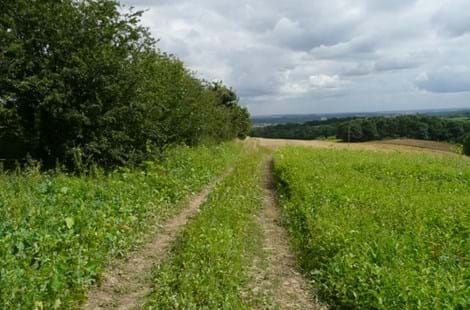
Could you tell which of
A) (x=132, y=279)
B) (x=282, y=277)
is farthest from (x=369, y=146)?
(x=132, y=279)

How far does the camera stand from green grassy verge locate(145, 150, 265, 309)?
4832 millimetres

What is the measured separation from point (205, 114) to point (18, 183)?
1434cm

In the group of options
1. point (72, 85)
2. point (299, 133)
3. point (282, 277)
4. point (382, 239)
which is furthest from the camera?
point (299, 133)

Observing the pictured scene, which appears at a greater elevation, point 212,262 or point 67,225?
point 67,225

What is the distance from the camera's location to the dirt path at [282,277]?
5125 millimetres

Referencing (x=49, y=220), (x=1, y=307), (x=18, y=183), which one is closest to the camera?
(x=1, y=307)

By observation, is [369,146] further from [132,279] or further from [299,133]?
[132,279]

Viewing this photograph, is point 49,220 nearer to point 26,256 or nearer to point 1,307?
point 26,256

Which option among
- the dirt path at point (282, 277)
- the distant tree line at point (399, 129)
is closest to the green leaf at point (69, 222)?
the dirt path at point (282, 277)

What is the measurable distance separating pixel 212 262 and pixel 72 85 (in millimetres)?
7755

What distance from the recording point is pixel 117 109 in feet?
38.7

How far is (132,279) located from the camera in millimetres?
5730

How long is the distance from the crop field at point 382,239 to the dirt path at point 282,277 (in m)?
0.17

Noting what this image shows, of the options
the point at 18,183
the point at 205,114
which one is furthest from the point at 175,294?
the point at 205,114
